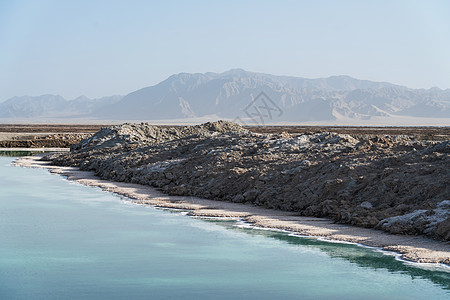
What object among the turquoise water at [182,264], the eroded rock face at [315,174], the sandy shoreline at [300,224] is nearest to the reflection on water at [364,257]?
the turquoise water at [182,264]

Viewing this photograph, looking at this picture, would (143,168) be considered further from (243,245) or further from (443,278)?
(443,278)

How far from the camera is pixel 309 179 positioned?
16812 mm

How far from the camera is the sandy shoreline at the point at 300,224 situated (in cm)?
1089

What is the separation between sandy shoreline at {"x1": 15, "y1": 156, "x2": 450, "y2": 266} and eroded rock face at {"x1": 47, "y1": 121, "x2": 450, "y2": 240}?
0.41 meters

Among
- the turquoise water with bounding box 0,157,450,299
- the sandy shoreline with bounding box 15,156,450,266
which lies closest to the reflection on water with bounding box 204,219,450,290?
the turquoise water with bounding box 0,157,450,299

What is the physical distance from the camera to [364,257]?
10609 millimetres

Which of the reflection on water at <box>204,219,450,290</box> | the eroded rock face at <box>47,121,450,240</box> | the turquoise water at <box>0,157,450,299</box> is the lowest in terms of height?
the turquoise water at <box>0,157,450,299</box>

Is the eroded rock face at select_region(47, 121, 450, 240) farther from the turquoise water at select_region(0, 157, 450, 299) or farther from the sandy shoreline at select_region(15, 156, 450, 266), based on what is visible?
the turquoise water at select_region(0, 157, 450, 299)

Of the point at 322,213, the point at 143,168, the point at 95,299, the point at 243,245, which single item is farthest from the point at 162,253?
Answer: the point at 143,168

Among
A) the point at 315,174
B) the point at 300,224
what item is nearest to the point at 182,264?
the point at 300,224

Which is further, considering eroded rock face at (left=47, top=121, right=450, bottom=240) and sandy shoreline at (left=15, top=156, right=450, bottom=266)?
eroded rock face at (left=47, top=121, right=450, bottom=240)

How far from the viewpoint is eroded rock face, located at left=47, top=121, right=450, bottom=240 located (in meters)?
13.7

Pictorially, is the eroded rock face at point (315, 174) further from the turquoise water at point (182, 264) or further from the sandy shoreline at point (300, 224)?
the turquoise water at point (182, 264)

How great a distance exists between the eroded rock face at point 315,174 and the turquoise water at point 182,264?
7.87 ft
